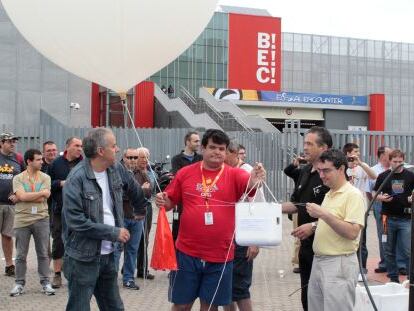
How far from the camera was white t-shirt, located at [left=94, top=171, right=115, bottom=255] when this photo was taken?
4.30m

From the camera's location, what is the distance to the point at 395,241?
25.8 ft

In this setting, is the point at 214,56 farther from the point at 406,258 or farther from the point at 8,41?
the point at 406,258

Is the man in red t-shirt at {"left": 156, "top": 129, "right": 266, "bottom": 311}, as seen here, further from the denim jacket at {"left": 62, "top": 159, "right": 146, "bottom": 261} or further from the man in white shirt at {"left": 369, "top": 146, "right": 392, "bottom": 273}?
the man in white shirt at {"left": 369, "top": 146, "right": 392, "bottom": 273}

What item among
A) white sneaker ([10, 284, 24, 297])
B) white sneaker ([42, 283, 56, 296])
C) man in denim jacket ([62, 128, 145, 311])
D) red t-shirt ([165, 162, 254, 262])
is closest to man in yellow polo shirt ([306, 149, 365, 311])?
red t-shirt ([165, 162, 254, 262])

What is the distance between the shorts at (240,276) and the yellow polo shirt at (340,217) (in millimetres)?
1032

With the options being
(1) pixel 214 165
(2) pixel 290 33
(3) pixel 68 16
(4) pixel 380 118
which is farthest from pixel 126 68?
(2) pixel 290 33

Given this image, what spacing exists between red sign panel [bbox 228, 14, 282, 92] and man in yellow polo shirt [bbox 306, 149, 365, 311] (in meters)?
42.1

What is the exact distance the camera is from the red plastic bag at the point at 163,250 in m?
4.46

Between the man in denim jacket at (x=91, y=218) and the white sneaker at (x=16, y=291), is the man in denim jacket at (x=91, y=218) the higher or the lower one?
the higher one

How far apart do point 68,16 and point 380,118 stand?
4081 cm

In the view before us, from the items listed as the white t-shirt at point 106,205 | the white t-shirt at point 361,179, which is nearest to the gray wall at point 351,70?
the white t-shirt at point 361,179

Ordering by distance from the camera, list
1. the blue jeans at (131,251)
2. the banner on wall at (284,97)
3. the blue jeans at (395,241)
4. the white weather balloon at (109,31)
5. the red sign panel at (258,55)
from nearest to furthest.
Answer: the white weather balloon at (109,31)
the blue jeans at (131,251)
the blue jeans at (395,241)
the banner on wall at (284,97)
the red sign panel at (258,55)

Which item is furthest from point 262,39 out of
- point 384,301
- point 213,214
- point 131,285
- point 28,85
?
point 213,214

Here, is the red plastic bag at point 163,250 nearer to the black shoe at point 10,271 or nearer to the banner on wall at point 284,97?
the black shoe at point 10,271
